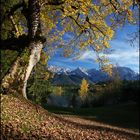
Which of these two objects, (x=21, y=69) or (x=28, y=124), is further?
(x=21, y=69)

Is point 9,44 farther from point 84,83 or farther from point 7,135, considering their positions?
point 84,83

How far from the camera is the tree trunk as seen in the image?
20703mm

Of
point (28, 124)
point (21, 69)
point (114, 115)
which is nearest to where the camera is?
point (28, 124)

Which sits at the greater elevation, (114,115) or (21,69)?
(21,69)

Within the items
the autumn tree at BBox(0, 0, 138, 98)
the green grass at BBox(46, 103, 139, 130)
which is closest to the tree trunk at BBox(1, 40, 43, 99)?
the autumn tree at BBox(0, 0, 138, 98)

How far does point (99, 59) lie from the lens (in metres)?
28.6

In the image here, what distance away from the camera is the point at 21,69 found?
21.2 meters

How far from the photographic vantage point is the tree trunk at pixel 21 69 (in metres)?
20.7

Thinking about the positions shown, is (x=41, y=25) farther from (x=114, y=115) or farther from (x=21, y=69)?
(x=114, y=115)

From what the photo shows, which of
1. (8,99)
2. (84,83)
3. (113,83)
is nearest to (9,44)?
(8,99)

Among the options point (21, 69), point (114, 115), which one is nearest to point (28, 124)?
point (21, 69)

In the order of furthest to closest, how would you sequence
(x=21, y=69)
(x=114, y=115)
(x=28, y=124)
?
1. (x=114, y=115)
2. (x=21, y=69)
3. (x=28, y=124)

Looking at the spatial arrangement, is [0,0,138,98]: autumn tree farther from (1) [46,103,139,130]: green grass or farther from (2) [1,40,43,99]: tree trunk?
(1) [46,103,139,130]: green grass

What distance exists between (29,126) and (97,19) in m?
12.6
